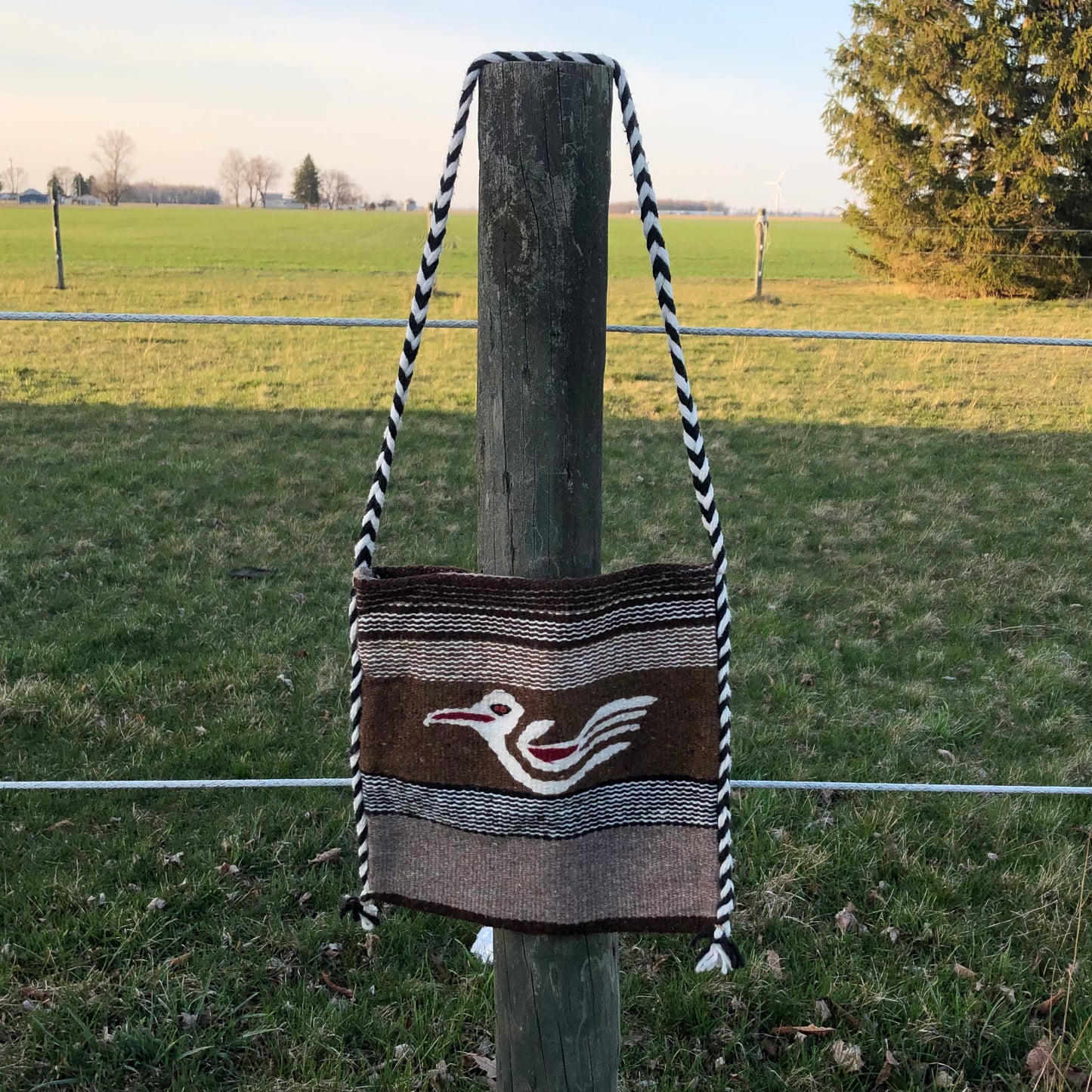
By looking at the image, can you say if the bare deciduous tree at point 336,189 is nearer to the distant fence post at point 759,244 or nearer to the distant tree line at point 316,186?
the distant tree line at point 316,186

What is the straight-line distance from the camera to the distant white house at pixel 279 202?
68875 millimetres

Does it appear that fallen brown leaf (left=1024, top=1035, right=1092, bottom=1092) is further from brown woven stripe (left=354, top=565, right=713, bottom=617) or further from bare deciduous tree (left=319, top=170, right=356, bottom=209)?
bare deciduous tree (left=319, top=170, right=356, bottom=209)

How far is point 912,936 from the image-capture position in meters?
2.34

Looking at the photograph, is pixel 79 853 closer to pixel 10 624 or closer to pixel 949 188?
pixel 10 624

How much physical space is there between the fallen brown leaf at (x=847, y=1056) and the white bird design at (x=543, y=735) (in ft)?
3.89

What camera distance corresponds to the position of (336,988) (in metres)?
2.16

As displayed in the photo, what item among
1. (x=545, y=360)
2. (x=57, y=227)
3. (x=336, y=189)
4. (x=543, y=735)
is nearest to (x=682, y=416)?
(x=545, y=360)

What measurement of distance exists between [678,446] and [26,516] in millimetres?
4280

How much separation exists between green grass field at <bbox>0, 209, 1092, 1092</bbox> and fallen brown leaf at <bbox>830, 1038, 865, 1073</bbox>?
20mm

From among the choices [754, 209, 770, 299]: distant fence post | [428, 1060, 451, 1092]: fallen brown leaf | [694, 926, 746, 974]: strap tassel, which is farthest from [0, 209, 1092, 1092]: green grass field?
[754, 209, 770, 299]: distant fence post

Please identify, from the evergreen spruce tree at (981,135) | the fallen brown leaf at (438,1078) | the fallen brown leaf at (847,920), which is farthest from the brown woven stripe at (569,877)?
the evergreen spruce tree at (981,135)

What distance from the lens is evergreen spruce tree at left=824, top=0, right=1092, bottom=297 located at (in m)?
18.8

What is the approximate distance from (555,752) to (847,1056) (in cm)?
126

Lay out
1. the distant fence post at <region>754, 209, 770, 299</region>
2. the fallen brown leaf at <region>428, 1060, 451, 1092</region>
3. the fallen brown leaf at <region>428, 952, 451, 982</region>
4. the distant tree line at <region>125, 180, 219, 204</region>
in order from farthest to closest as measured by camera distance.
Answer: the distant tree line at <region>125, 180, 219, 204</region>
the distant fence post at <region>754, 209, 770, 299</region>
the fallen brown leaf at <region>428, 952, 451, 982</region>
the fallen brown leaf at <region>428, 1060, 451, 1092</region>
